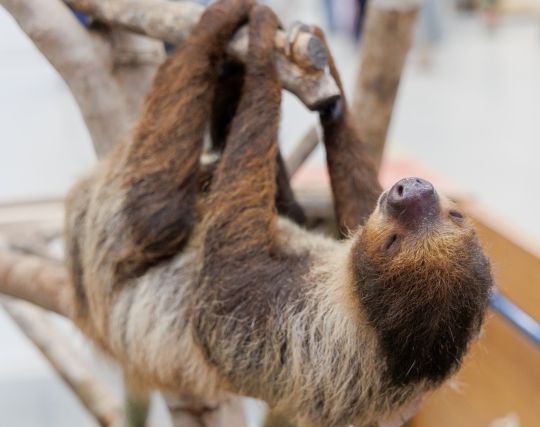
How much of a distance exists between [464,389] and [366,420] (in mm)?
720

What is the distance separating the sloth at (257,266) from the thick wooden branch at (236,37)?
0.04 metres

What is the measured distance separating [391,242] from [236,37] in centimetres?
70

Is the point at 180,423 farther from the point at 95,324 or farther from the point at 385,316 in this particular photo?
the point at 385,316

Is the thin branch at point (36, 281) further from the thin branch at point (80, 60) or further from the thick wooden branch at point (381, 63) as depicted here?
the thick wooden branch at point (381, 63)

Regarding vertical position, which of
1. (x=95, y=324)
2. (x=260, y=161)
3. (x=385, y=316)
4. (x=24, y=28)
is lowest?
(x=95, y=324)

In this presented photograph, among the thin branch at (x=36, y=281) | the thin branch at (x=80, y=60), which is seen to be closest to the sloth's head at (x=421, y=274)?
the thin branch at (x=80, y=60)

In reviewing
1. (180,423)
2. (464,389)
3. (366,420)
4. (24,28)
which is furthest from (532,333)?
(24,28)

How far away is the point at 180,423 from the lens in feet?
6.44

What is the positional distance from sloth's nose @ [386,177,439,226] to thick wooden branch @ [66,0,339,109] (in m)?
0.33

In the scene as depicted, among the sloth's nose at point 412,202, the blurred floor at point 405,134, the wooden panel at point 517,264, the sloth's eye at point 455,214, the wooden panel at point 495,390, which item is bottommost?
the blurred floor at point 405,134

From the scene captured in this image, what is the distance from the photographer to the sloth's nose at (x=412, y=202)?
127cm

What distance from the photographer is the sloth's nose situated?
127cm

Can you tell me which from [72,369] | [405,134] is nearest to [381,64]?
[72,369]

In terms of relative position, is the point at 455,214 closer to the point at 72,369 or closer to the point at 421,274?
the point at 421,274
